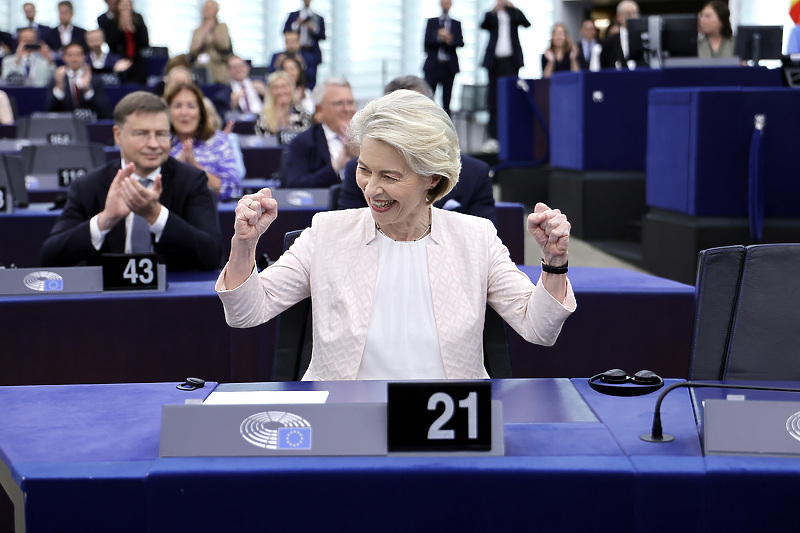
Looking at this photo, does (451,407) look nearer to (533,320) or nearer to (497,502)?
(497,502)

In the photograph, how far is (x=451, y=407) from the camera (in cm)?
131

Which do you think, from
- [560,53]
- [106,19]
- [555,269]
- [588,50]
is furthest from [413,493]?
[106,19]

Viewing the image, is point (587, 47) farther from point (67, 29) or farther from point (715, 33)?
point (67, 29)

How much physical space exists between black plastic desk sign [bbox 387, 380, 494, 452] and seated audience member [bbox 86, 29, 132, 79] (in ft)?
35.2

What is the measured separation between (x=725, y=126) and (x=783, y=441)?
4.17 m

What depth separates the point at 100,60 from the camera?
11594mm

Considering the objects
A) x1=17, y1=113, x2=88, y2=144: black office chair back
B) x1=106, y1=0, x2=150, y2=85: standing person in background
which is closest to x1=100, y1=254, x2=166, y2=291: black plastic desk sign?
x1=17, y1=113, x2=88, y2=144: black office chair back

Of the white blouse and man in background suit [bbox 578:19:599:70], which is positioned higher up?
man in background suit [bbox 578:19:599:70]

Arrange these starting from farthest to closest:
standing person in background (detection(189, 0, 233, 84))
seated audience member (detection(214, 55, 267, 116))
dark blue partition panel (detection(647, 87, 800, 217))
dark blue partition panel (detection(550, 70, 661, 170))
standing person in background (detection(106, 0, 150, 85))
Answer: standing person in background (detection(106, 0, 150, 85))
standing person in background (detection(189, 0, 233, 84))
seated audience member (detection(214, 55, 267, 116))
dark blue partition panel (detection(550, 70, 661, 170))
dark blue partition panel (detection(647, 87, 800, 217))

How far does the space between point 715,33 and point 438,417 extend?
6679mm

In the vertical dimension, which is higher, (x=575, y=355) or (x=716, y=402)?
(x=716, y=402)

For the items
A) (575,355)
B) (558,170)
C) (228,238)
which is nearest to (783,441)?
(575,355)

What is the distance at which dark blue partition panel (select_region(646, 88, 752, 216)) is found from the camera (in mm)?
5188

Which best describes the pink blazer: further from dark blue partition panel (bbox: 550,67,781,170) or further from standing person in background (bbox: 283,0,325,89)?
standing person in background (bbox: 283,0,325,89)
